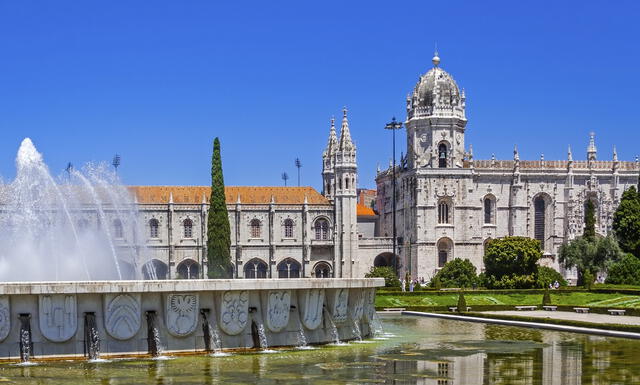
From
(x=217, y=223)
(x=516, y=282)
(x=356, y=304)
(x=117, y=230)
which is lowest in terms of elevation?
(x=516, y=282)

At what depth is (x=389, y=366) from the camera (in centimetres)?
2131

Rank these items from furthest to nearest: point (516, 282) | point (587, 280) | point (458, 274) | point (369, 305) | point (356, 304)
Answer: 1. point (458, 274)
2. point (516, 282)
3. point (587, 280)
4. point (369, 305)
5. point (356, 304)

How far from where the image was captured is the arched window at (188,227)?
83.8 meters

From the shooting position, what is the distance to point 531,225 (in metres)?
86.2

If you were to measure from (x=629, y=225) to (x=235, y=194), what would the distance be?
1398 inches

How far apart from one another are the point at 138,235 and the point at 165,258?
3.09 meters

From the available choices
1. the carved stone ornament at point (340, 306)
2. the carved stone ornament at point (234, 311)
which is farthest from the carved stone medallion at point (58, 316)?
the carved stone ornament at point (340, 306)

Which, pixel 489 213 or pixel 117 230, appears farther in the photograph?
pixel 489 213

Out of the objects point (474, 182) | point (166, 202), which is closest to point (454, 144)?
point (474, 182)

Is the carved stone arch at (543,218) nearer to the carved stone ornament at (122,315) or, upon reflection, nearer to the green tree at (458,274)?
the green tree at (458,274)

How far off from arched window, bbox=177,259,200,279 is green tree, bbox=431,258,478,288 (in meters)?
21.7

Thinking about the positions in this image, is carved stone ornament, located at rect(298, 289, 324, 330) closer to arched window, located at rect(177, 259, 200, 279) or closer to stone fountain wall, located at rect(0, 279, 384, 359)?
stone fountain wall, located at rect(0, 279, 384, 359)

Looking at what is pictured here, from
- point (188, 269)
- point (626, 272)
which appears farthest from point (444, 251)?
point (626, 272)

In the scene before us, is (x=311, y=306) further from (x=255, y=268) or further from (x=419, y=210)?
(x=255, y=268)
